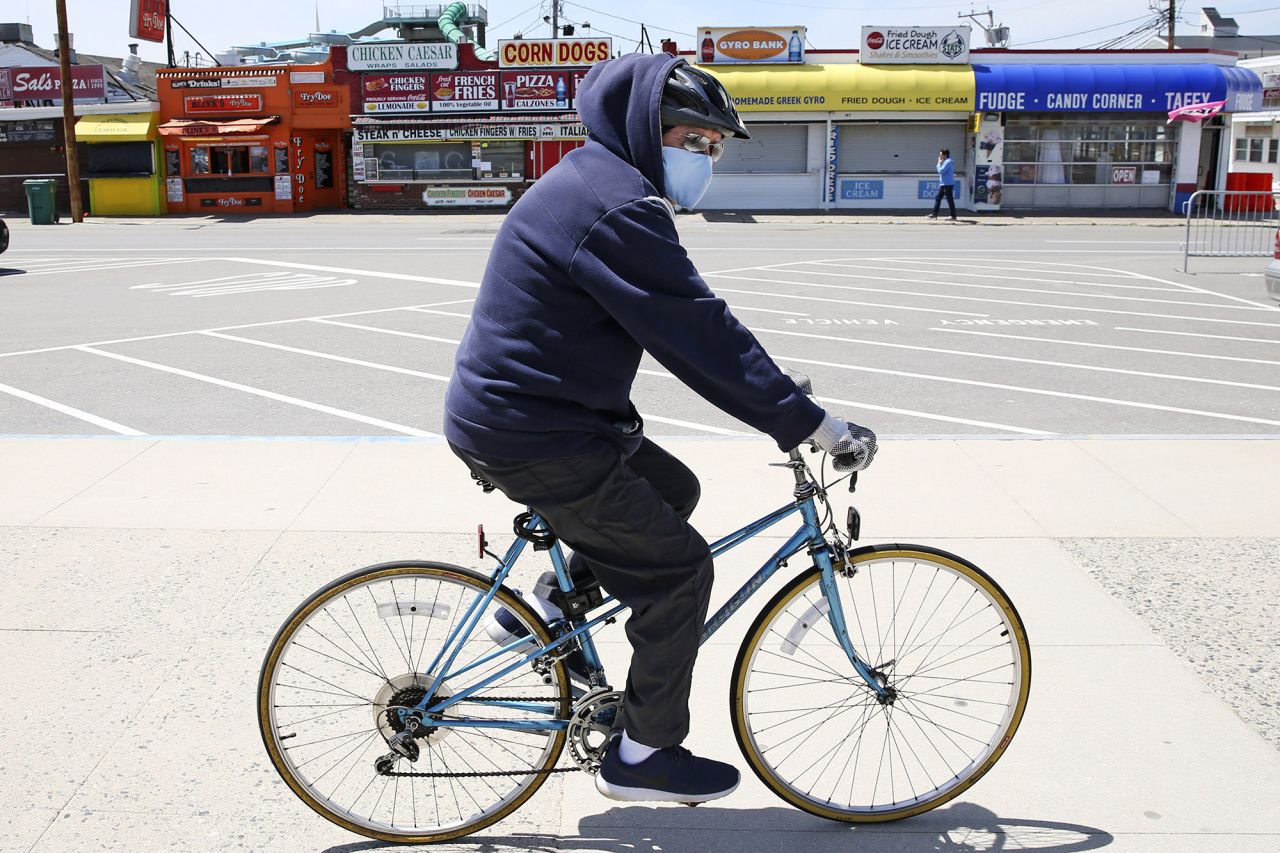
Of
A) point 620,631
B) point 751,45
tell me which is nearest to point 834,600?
point 620,631

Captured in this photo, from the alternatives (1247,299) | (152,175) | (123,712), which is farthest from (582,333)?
(152,175)

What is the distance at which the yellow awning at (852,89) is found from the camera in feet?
100

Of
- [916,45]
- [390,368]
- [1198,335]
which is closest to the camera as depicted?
[390,368]

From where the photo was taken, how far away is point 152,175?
33.2 m

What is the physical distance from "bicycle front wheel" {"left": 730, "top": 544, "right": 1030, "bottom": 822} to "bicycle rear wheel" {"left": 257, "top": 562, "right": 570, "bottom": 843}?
1.85 feet

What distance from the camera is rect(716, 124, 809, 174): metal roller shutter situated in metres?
31.9

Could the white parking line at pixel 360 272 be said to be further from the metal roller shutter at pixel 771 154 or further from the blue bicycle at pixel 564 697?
the metal roller shutter at pixel 771 154

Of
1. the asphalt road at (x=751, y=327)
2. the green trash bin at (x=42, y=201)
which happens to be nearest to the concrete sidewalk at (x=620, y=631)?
the asphalt road at (x=751, y=327)

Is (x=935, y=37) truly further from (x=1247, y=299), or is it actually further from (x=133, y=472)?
(x=133, y=472)

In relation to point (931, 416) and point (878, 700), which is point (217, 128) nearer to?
point (931, 416)

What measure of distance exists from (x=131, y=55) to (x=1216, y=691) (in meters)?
54.2

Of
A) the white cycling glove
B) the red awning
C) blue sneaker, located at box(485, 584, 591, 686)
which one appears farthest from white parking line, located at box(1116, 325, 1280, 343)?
the red awning

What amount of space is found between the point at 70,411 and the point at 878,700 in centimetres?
656

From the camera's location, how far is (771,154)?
32125 millimetres
